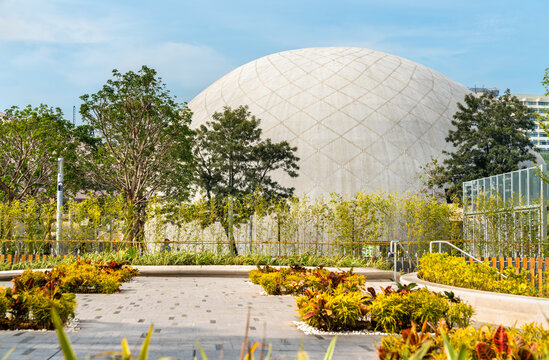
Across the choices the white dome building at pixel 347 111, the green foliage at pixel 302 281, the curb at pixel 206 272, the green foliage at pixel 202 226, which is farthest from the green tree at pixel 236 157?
the green foliage at pixel 302 281

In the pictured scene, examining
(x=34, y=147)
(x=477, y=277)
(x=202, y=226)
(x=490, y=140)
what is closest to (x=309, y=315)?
(x=477, y=277)

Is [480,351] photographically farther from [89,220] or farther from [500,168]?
[500,168]

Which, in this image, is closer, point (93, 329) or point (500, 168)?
point (93, 329)

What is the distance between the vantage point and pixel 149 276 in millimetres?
15727

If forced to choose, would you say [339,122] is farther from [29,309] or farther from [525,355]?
[525,355]

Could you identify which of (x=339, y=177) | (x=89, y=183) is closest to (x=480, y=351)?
(x=89, y=183)

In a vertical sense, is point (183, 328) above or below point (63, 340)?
below

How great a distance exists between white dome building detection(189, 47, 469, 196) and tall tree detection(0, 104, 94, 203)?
44.3 ft

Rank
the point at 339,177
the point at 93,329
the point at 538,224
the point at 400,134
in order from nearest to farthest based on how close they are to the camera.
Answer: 1. the point at 93,329
2. the point at 538,224
3. the point at 339,177
4. the point at 400,134

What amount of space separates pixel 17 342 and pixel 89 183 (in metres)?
21.8

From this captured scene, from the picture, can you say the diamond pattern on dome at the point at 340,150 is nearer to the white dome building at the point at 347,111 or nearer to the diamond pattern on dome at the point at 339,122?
the white dome building at the point at 347,111

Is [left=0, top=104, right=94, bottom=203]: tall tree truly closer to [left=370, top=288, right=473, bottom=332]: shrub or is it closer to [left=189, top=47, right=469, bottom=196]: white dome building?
[left=189, top=47, right=469, bottom=196]: white dome building

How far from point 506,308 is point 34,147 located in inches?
939

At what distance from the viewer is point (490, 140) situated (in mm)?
28375
